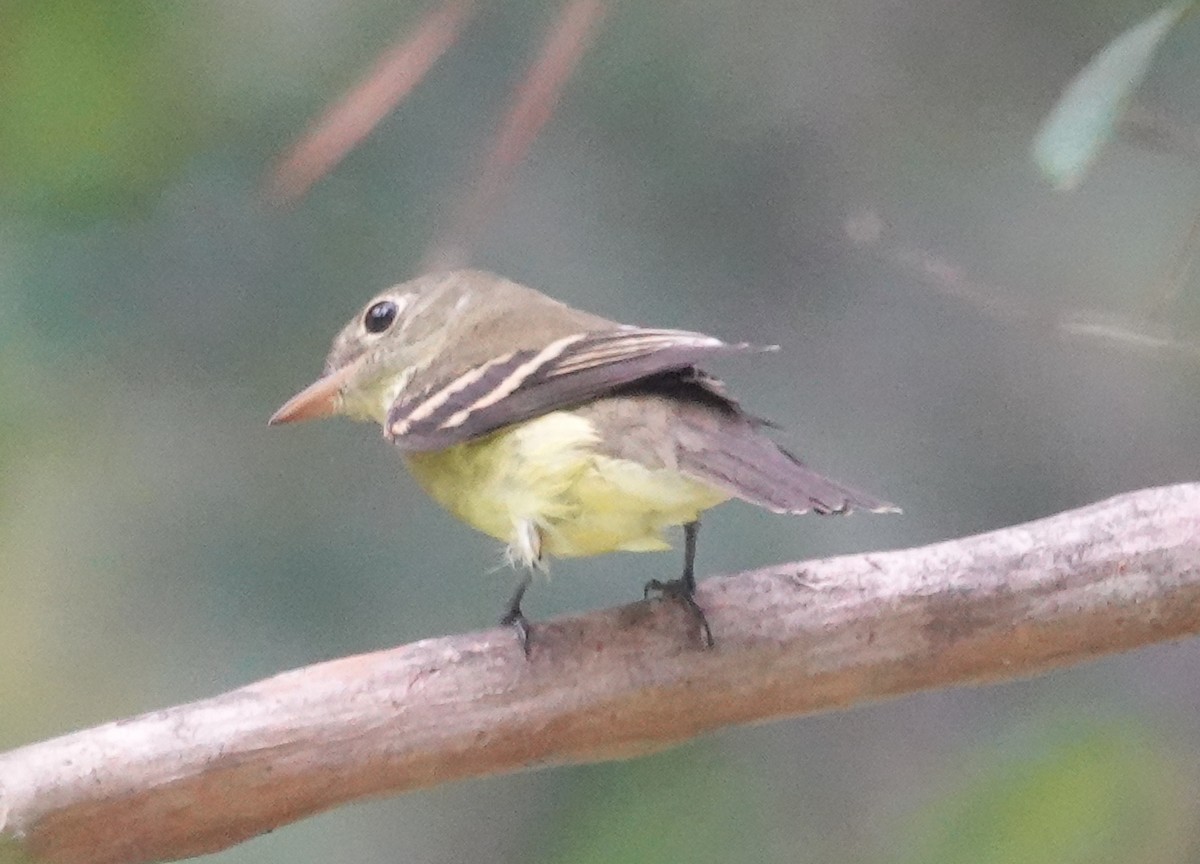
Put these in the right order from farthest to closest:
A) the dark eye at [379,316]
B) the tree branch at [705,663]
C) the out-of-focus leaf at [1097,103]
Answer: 1. the dark eye at [379,316]
2. the out-of-focus leaf at [1097,103]
3. the tree branch at [705,663]

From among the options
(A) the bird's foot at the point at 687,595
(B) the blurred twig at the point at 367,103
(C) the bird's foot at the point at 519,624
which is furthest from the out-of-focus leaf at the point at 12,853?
(B) the blurred twig at the point at 367,103

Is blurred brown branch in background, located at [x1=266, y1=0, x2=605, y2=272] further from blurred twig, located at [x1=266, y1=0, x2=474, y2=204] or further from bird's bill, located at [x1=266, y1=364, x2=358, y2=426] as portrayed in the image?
bird's bill, located at [x1=266, y1=364, x2=358, y2=426]

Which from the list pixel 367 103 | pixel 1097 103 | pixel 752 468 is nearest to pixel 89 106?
pixel 367 103

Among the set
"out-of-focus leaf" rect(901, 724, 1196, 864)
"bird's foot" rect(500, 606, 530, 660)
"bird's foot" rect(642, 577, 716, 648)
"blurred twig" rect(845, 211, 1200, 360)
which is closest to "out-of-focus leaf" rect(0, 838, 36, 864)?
"bird's foot" rect(500, 606, 530, 660)

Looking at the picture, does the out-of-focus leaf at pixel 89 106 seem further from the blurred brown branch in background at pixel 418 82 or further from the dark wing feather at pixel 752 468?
the dark wing feather at pixel 752 468

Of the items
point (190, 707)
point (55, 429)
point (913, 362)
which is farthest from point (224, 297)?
point (913, 362)

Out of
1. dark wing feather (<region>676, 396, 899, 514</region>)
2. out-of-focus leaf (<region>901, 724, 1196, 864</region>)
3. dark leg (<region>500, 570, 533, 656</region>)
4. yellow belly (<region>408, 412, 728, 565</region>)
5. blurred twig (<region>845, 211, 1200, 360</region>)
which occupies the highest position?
dark wing feather (<region>676, 396, 899, 514</region>)
